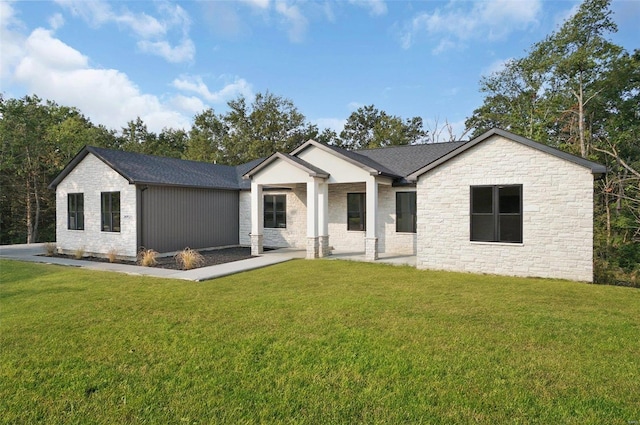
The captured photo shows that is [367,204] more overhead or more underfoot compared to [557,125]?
more underfoot

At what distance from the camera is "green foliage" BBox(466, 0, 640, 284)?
16.8 metres

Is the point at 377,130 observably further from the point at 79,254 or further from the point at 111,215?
the point at 79,254

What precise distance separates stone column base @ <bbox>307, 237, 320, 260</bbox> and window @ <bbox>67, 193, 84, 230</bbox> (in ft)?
33.1

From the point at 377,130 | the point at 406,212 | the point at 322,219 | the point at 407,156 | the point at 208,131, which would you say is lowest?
the point at 322,219

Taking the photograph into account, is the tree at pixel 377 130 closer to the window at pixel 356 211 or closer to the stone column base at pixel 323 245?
the window at pixel 356 211

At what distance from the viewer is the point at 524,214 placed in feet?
32.3

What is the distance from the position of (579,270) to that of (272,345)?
8.75m

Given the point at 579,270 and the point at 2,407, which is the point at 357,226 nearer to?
the point at 579,270

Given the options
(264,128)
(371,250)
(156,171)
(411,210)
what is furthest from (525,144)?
(264,128)

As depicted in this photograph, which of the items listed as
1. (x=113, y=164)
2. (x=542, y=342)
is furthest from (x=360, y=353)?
(x=113, y=164)

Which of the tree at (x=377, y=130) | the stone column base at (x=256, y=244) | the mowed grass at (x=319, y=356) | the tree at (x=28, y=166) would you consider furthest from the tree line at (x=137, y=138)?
the mowed grass at (x=319, y=356)

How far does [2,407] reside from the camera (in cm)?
332

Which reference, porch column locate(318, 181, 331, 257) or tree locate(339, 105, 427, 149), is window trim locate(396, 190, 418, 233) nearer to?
porch column locate(318, 181, 331, 257)

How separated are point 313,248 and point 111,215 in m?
8.33
